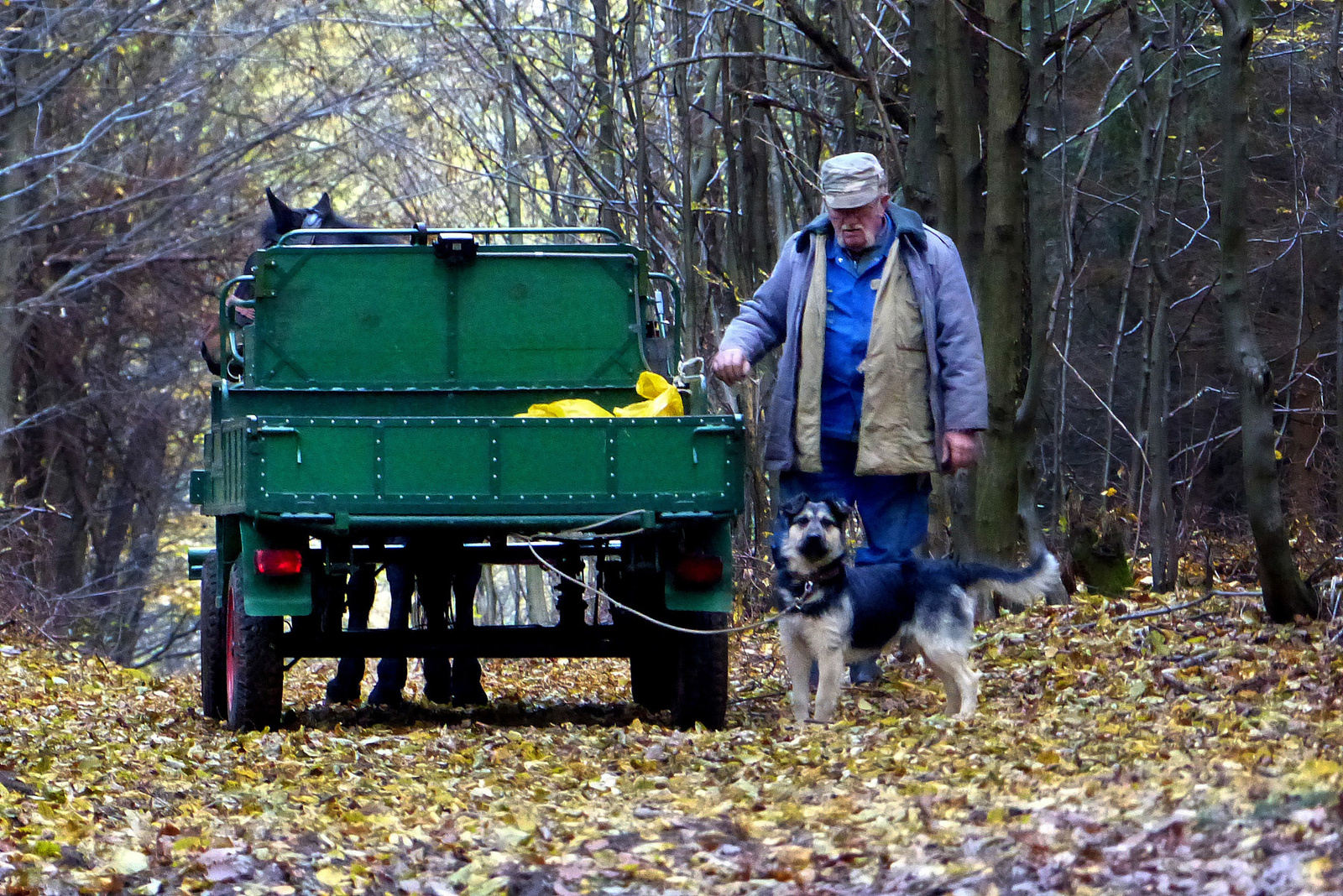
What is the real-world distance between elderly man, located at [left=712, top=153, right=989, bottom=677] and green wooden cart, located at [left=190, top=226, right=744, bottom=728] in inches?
21.4

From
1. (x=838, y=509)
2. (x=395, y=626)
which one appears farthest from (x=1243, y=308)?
(x=395, y=626)

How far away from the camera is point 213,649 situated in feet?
26.7

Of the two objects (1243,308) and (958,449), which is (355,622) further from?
(1243,308)

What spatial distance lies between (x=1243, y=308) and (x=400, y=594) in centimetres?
416

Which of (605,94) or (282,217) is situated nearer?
(282,217)

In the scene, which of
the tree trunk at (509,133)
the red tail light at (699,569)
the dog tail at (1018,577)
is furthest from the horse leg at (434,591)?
the tree trunk at (509,133)

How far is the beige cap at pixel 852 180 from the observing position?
6.95m

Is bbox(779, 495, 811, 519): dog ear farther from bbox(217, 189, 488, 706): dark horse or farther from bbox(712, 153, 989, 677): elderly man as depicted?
bbox(217, 189, 488, 706): dark horse

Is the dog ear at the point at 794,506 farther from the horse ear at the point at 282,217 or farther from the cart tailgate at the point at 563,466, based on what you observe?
the horse ear at the point at 282,217

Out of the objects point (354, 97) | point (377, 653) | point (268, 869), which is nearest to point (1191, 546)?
point (377, 653)

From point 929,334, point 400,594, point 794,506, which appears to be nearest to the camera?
point 794,506

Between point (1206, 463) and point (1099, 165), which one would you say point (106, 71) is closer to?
point (1099, 165)

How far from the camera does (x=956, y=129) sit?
370 inches

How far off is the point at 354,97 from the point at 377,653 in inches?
589
